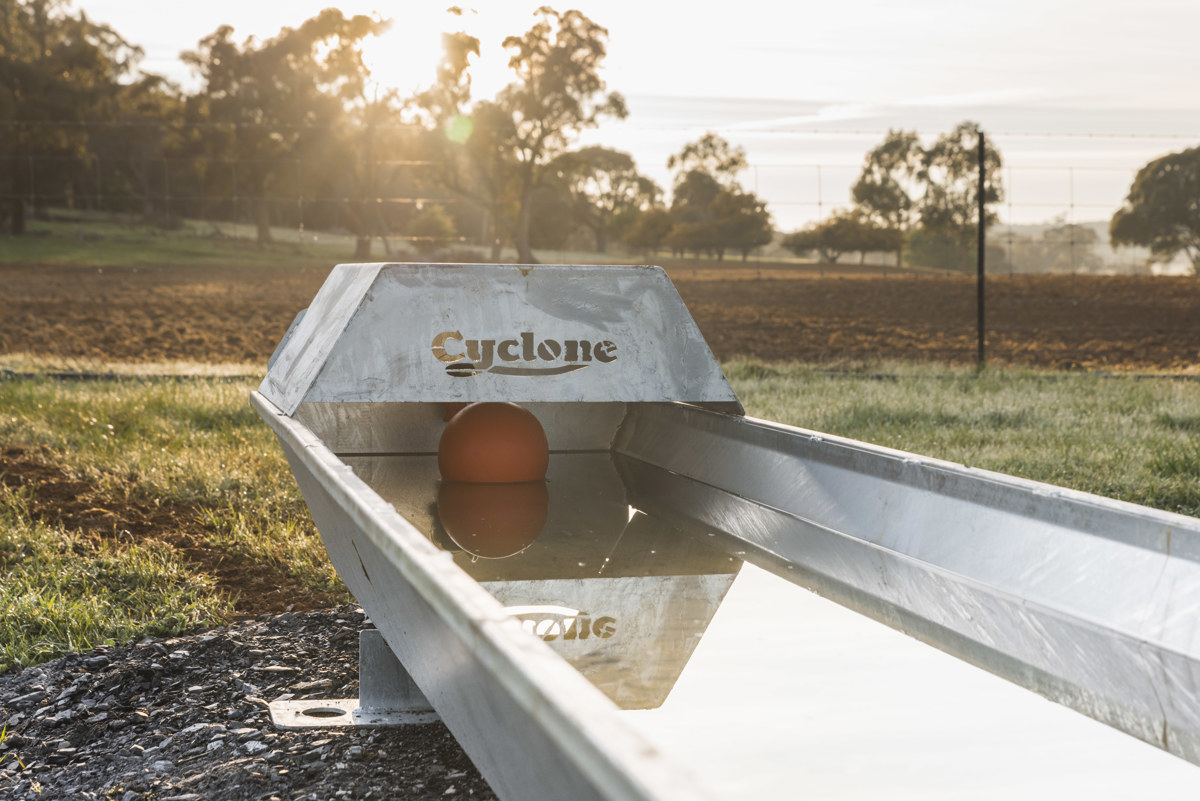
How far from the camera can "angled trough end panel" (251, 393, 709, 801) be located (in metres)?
1.21

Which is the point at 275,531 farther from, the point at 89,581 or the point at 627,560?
the point at 627,560

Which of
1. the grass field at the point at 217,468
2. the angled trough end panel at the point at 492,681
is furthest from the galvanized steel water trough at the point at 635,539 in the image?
the grass field at the point at 217,468

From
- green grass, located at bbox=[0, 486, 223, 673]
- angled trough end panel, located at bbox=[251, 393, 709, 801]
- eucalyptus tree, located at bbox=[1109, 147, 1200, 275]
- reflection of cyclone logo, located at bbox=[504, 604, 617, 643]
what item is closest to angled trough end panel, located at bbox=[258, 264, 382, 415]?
green grass, located at bbox=[0, 486, 223, 673]

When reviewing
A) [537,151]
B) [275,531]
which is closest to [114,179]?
[537,151]

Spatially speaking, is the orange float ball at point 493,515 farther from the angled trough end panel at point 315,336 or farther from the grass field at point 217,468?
the angled trough end panel at point 315,336

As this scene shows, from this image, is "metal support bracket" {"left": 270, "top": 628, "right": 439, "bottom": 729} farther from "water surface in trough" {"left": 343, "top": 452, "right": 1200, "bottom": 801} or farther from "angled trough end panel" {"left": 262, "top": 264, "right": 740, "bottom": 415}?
"angled trough end panel" {"left": 262, "top": 264, "right": 740, "bottom": 415}

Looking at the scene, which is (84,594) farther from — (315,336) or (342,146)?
(342,146)

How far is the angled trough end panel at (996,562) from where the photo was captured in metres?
2.66

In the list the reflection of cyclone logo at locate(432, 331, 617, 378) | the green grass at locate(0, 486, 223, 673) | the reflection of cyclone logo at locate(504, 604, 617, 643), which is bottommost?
the green grass at locate(0, 486, 223, 673)

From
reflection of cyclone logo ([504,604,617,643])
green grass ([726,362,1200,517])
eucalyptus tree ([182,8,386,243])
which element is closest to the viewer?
reflection of cyclone logo ([504,604,617,643])

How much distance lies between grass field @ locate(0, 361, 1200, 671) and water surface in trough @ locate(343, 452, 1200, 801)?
932 millimetres

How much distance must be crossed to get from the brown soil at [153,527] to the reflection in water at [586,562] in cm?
59

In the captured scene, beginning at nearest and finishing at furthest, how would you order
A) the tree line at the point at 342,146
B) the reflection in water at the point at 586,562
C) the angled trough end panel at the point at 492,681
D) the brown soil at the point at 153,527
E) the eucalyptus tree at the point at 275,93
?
the angled trough end panel at the point at 492,681, the reflection in water at the point at 586,562, the brown soil at the point at 153,527, the tree line at the point at 342,146, the eucalyptus tree at the point at 275,93

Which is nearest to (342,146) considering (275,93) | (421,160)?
(421,160)
